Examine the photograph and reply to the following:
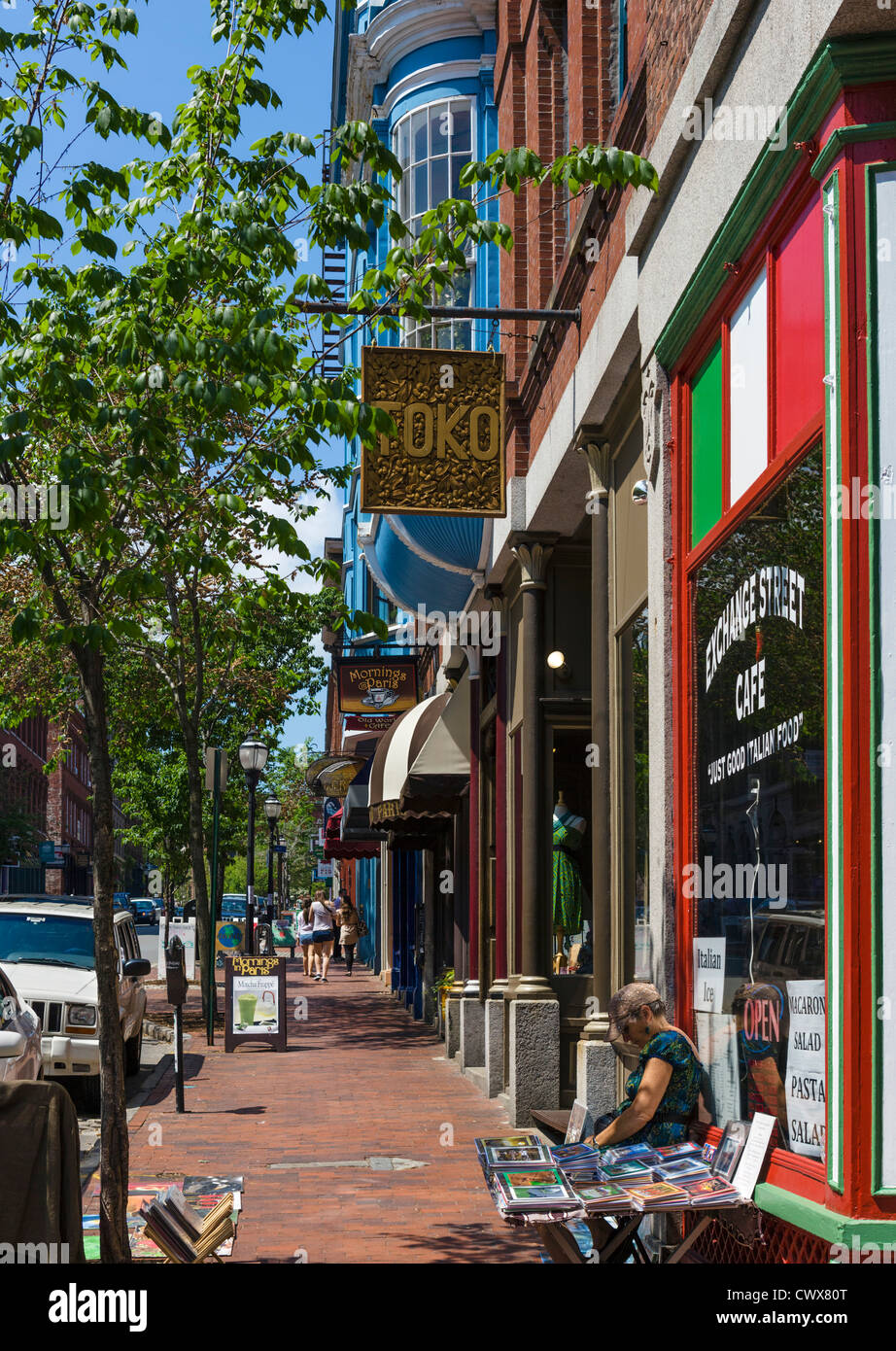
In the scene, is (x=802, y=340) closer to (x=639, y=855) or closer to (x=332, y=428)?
(x=332, y=428)

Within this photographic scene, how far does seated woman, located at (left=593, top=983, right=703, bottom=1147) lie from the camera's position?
6637 mm

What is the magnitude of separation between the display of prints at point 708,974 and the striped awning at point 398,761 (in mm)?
11248

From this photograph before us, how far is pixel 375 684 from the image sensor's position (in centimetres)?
2789

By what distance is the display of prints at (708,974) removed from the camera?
271 inches

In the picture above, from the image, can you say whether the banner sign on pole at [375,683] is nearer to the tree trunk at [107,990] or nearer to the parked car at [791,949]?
the tree trunk at [107,990]

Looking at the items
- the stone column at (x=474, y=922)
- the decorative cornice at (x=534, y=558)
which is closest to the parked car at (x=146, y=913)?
the stone column at (x=474, y=922)

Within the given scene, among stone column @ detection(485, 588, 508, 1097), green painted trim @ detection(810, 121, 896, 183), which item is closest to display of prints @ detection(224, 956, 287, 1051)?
stone column @ detection(485, 588, 508, 1097)

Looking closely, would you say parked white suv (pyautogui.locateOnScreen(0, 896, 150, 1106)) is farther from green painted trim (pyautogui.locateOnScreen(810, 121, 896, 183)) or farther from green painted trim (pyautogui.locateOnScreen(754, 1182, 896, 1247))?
green painted trim (pyautogui.locateOnScreen(810, 121, 896, 183))

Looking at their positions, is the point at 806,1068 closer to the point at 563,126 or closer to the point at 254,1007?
the point at 563,126

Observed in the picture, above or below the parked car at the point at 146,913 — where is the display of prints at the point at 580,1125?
above

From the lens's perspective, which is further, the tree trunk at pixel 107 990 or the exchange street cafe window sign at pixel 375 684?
the exchange street cafe window sign at pixel 375 684

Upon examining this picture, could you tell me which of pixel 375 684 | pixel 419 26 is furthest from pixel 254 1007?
pixel 419 26

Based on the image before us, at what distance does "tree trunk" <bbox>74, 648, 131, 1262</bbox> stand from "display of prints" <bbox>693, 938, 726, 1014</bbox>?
272cm
